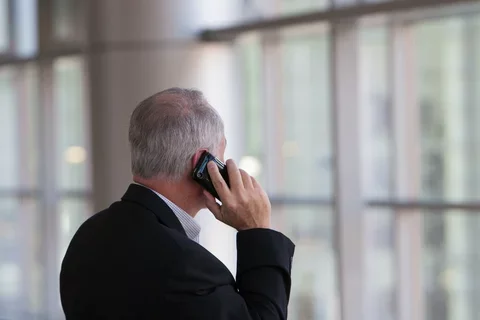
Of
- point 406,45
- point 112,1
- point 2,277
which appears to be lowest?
point 2,277

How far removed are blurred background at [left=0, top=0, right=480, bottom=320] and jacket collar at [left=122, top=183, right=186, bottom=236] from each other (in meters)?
3.75

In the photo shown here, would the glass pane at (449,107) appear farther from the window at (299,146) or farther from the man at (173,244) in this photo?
the man at (173,244)

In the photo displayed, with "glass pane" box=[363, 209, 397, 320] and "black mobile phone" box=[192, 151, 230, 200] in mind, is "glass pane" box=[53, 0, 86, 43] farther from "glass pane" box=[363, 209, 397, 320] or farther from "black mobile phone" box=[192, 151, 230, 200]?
"black mobile phone" box=[192, 151, 230, 200]

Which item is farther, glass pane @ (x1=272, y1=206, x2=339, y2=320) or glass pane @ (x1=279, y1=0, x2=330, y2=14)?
glass pane @ (x1=272, y1=206, x2=339, y2=320)

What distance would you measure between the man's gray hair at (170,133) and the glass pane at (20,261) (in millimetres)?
8477

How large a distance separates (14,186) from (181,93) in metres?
9.03

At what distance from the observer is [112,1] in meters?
6.79

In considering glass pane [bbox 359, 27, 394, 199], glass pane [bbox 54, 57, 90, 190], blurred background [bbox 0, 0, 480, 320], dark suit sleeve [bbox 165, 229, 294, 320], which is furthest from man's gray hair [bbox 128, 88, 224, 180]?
glass pane [bbox 54, 57, 90, 190]

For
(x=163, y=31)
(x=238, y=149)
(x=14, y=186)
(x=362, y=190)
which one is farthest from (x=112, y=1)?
(x=14, y=186)

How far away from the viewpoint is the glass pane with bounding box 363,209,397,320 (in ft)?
22.0

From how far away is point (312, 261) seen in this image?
736cm

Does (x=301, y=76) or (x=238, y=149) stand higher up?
(x=301, y=76)

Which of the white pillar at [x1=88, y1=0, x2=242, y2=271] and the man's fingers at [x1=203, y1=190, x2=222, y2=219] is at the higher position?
the white pillar at [x1=88, y1=0, x2=242, y2=271]

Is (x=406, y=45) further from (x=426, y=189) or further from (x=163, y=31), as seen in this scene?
(x=163, y=31)
